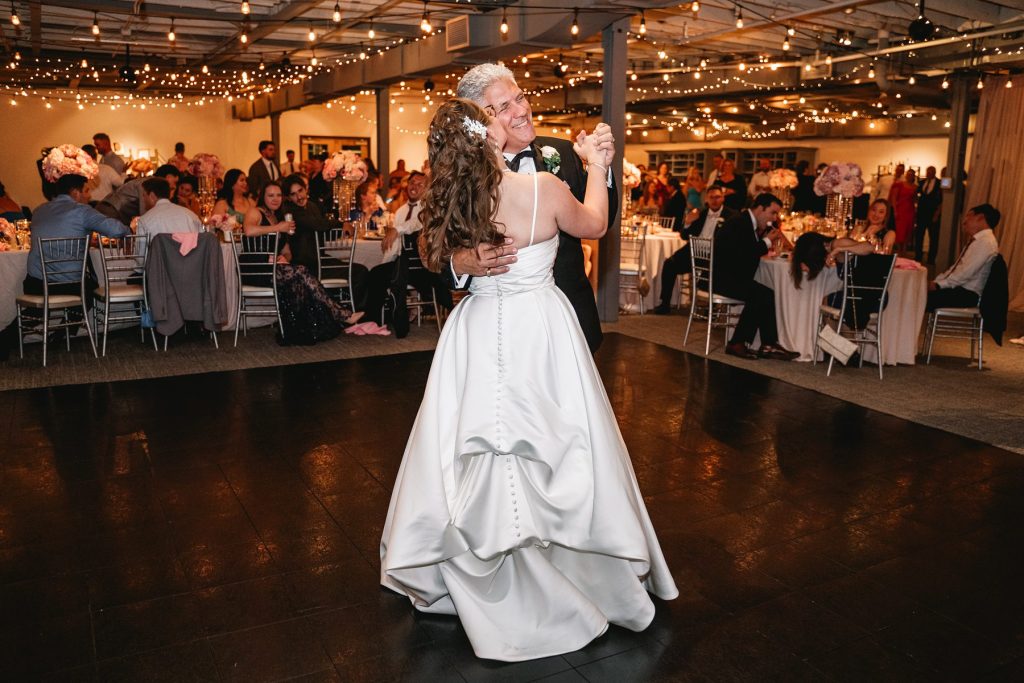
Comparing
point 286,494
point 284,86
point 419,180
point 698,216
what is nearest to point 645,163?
point 284,86

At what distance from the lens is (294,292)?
6.95 meters

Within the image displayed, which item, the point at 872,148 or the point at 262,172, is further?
the point at 872,148

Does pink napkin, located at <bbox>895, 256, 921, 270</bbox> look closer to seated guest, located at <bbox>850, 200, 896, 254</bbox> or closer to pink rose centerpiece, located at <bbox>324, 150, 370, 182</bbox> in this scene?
seated guest, located at <bbox>850, 200, 896, 254</bbox>

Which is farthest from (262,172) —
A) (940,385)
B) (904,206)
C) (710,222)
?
(904,206)

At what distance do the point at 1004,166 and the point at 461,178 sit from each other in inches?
399

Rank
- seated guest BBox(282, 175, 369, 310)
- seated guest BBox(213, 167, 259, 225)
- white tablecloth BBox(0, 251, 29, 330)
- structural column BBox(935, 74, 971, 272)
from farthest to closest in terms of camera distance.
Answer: structural column BBox(935, 74, 971, 272) → seated guest BBox(213, 167, 259, 225) → seated guest BBox(282, 175, 369, 310) → white tablecloth BBox(0, 251, 29, 330)

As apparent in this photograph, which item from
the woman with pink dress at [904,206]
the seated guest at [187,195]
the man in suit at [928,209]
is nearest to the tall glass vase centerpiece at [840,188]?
the seated guest at [187,195]

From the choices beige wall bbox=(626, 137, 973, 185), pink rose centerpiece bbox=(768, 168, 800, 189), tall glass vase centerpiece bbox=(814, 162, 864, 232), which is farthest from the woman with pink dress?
tall glass vase centerpiece bbox=(814, 162, 864, 232)

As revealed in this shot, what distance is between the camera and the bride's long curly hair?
2.28 meters

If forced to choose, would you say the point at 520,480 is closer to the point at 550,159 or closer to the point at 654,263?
the point at 550,159

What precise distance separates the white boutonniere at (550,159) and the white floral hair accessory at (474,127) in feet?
1.53

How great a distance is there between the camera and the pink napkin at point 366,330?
293 inches

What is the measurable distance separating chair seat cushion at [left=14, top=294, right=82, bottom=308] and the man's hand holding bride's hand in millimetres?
4741

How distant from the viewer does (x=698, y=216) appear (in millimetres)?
8922
